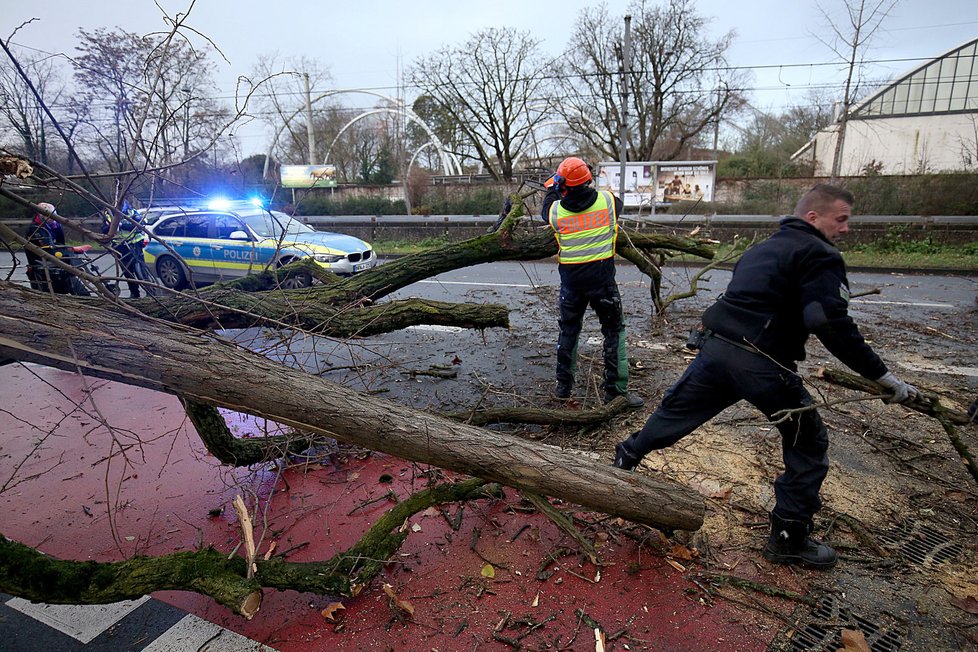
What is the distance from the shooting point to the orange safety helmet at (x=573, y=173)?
13.1ft

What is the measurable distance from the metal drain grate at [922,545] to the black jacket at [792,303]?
1032 mm

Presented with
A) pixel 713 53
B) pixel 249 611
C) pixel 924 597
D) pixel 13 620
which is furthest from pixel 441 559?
pixel 713 53

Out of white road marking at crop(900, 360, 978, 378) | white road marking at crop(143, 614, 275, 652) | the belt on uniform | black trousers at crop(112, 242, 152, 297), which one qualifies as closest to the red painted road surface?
white road marking at crop(143, 614, 275, 652)

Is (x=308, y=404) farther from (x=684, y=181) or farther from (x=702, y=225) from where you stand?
(x=684, y=181)

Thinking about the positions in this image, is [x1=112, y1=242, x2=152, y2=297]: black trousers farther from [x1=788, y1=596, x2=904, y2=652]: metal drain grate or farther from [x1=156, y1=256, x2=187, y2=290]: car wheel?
[x1=156, y1=256, x2=187, y2=290]: car wheel

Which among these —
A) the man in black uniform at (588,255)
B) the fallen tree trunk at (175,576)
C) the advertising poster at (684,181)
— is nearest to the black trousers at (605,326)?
the man in black uniform at (588,255)

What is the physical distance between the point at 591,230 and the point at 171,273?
935cm

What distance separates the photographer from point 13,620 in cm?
251

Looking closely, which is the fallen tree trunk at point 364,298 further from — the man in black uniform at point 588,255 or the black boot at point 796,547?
the black boot at point 796,547

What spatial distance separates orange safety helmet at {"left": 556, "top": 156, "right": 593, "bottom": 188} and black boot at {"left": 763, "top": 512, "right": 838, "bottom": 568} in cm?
256

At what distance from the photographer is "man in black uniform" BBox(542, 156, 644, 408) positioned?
4.09m

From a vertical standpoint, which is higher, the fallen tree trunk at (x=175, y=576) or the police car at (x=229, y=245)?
the police car at (x=229, y=245)

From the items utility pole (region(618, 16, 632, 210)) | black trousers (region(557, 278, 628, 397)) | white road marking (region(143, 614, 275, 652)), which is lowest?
white road marking (region(143, 614, 275, 652))

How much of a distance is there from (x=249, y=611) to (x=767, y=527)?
257cm
